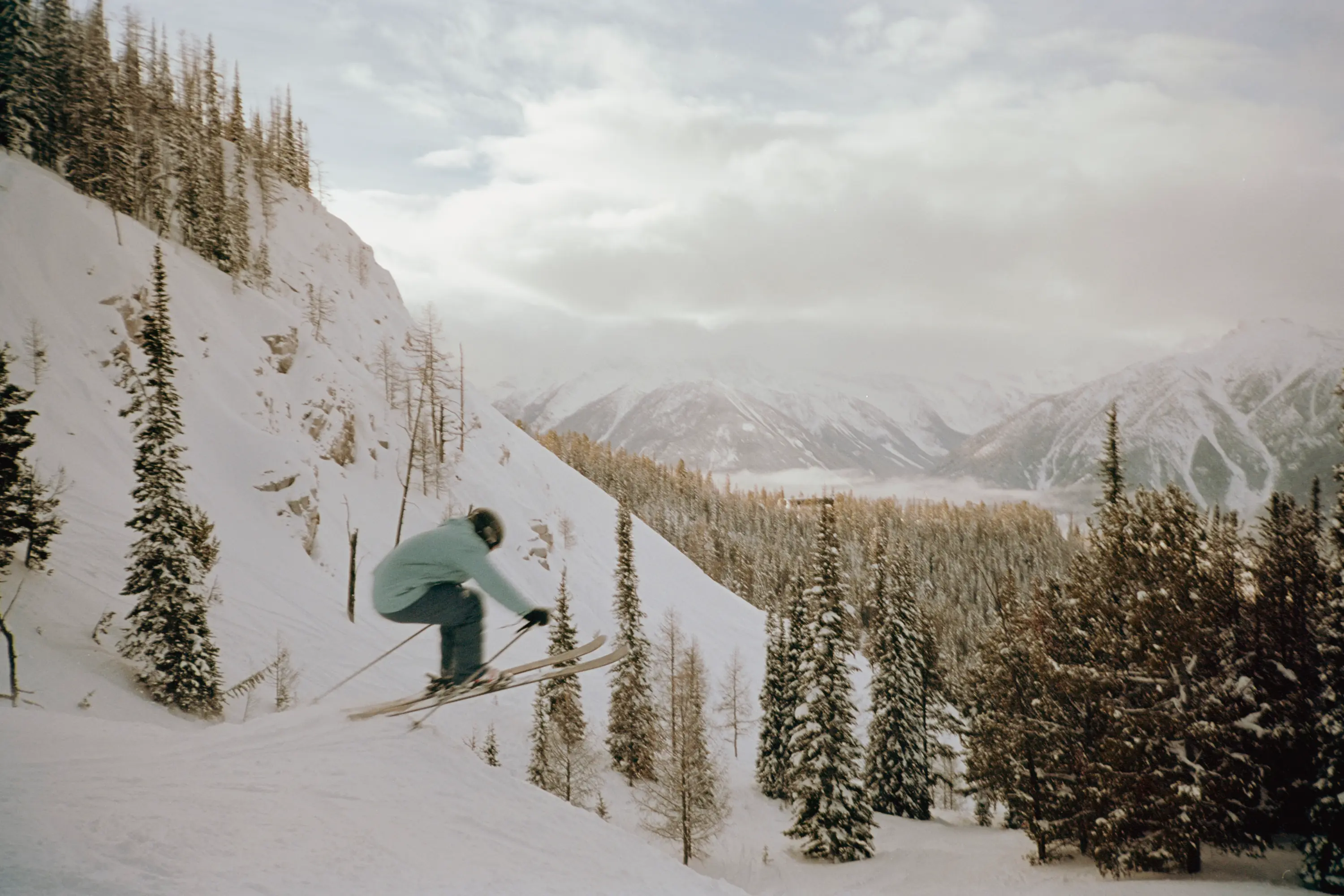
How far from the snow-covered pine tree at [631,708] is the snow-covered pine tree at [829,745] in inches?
421

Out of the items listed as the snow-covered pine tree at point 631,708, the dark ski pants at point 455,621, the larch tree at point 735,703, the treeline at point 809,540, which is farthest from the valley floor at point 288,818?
the treeline at point 809,540

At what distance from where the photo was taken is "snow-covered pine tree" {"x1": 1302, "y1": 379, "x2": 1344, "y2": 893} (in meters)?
14.5

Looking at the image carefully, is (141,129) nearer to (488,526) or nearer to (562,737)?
(562,737)

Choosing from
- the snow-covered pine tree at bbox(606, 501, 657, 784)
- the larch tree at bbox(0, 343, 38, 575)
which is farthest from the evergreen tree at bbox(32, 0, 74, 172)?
the snow-covered pine tree at bbox(606, 501, 657, 784)

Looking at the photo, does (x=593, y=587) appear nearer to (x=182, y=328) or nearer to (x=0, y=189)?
(x=182, y=328)

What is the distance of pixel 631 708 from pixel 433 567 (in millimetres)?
33499

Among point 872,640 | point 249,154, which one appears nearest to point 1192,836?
point 872,640

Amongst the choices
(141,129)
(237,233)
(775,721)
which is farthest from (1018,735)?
(141,129)

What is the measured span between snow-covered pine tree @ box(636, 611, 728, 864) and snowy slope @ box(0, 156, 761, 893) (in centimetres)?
756

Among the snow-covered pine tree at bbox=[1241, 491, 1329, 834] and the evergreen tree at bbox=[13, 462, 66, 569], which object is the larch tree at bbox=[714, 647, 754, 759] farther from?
the evergreen tree at bbox=[13, 462, 66, 569]

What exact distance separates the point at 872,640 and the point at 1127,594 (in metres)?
23.6

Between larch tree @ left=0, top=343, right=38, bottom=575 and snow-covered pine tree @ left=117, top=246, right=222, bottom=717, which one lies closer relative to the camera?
larch tree @ left=0, top=343, right=38, bottom=575

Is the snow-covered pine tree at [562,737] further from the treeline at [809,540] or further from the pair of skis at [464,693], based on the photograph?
the treeline at [809,540]

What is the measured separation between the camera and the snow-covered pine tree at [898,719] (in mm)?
38344
